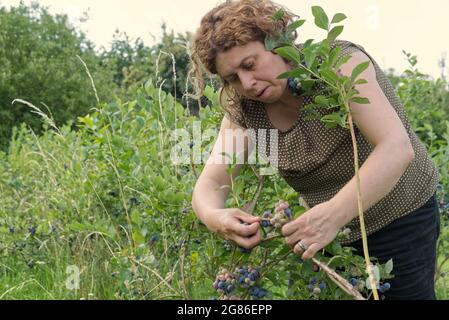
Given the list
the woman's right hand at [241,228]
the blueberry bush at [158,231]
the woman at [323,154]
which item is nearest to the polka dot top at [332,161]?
the woman at [323,154]

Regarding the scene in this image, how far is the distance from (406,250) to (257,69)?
76 cm

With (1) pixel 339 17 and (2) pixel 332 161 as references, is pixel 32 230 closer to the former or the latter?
(2) pixel 332 161

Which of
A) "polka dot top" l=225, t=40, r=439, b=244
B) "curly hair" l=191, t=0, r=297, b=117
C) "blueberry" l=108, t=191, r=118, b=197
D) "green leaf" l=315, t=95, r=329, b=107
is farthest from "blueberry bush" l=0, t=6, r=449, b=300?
"curly hair" l=191, t=0, r=297, b=117

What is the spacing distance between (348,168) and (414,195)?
0.82ft

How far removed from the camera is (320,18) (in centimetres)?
156

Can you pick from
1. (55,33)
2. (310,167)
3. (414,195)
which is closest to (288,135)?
(310,167)

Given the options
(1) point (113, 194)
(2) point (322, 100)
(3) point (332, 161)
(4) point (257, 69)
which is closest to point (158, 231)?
(1) point (113, 194)

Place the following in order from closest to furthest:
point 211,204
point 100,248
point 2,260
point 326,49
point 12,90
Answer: point 326,49, point 211,204, point 100,248, point 2,260, point 12,90

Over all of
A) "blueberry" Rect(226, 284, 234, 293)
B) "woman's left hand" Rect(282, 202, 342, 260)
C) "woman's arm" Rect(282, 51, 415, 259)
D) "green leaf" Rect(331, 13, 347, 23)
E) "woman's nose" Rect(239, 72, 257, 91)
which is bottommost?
"blueberry" Rect(226, 284, 234, 293)

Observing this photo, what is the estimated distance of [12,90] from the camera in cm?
1192

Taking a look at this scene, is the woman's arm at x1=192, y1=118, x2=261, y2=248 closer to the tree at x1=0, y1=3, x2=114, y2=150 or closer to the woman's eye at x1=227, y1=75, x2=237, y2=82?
the woman's eye at x1=227, y1=75, x2=237, y2=82

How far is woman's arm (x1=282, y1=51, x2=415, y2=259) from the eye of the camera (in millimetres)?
1594

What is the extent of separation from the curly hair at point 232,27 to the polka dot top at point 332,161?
0.15 m
